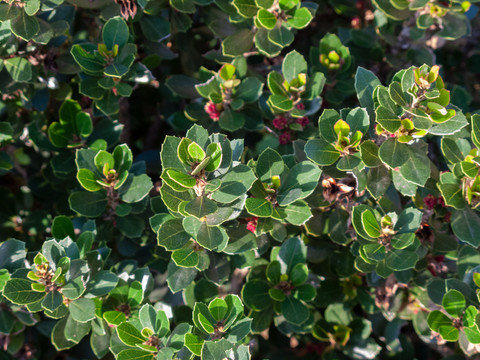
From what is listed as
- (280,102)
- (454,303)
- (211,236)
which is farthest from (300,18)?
(454,303)

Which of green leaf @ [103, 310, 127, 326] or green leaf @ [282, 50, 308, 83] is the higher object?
green leaf @ [282, 50, 308, 83]

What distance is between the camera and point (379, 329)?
7.86 feet

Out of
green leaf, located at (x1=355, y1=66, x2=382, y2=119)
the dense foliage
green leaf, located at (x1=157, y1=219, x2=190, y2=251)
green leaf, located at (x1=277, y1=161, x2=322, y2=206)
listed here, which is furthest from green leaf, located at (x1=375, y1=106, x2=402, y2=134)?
green leaf, located at (x1=157, y1=219, x2=190, y2=251)

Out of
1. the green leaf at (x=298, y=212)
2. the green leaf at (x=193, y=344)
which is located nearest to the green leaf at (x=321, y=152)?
the green leaf at (x=298, y=212)

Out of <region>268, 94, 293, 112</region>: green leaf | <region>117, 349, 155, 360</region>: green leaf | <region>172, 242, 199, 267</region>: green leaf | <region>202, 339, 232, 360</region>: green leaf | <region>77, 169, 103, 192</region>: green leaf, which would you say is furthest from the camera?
<region>268, 94, 293, 112</region>: green leaf

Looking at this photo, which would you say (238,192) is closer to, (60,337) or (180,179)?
(180,179)

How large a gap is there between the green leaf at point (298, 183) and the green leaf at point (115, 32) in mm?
785

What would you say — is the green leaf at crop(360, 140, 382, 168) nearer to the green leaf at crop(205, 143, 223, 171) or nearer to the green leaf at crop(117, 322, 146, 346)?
the green leaf at crop(205, 143, 223, 171)

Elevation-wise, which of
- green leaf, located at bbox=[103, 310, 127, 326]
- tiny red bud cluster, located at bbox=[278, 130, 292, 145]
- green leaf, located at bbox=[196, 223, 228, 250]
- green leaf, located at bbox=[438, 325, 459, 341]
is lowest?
green leaf, located at bbox=[438, 325, 459, 341]

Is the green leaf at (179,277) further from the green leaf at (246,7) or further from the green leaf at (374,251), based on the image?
the green leaf at (246,7)

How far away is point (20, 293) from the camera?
167 centimetres

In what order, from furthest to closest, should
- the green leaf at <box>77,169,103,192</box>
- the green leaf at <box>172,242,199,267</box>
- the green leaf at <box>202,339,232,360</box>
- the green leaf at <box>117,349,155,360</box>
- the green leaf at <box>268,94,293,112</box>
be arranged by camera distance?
the green leaf at <box>268,94,293,112</box>, the green leaf at <box>77,169,103,192</box>, the green leaf at <box>172,242,199,267</box>, the green leaf at <box>117,349,155,360</box>, the green leaf at <box>202,339,232,360</box>

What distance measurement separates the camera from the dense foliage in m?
1.69

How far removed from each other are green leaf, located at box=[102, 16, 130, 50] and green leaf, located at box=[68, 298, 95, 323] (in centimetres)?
91
